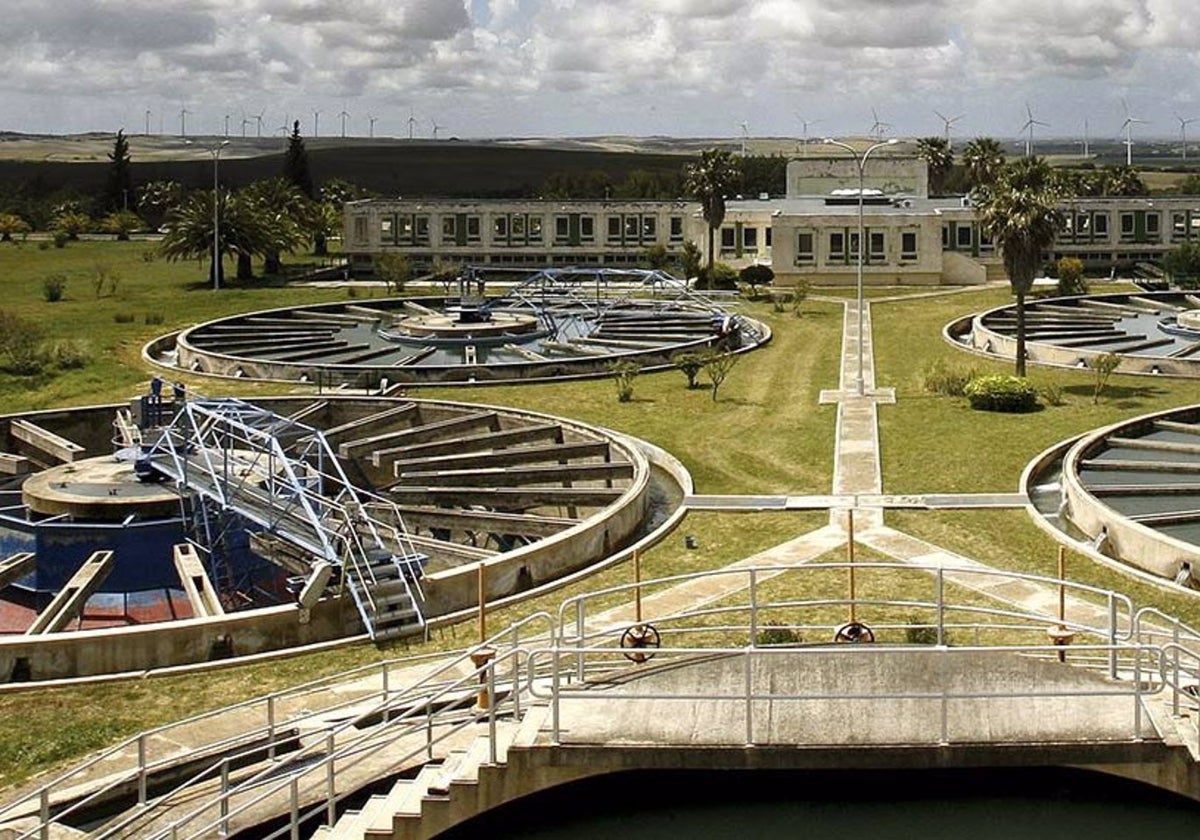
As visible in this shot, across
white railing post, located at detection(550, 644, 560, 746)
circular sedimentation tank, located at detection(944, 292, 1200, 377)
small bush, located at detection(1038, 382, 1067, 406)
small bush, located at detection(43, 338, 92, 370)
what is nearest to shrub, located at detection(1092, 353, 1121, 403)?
small bush, located at detection(1038, 382, 1067, 406)

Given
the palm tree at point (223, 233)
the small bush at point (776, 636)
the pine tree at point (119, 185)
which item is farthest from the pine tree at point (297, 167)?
the small bush at point (776, 636)

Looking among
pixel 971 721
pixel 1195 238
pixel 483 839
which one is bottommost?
pixel 483 839

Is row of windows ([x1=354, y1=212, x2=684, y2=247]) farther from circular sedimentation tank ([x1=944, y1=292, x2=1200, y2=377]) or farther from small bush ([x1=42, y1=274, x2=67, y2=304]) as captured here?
circular sedimentation tank ([x1=944, y1=292, x2=1200, y2=377])

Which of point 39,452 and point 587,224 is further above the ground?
point 587,224

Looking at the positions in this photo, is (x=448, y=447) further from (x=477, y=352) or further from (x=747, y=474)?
(x=477, y=352)

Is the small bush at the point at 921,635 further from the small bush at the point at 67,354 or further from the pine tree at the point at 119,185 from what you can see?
the pine tree at the point at 119,185

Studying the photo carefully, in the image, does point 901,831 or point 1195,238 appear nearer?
point 901,831

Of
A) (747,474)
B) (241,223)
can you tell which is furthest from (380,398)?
(241,223)
